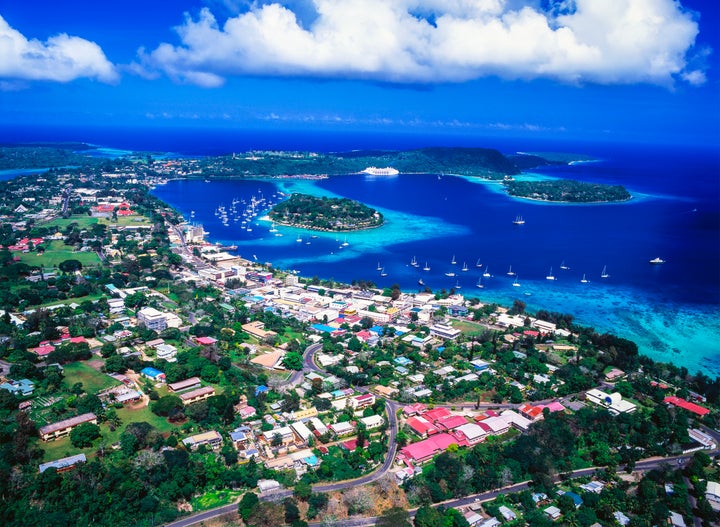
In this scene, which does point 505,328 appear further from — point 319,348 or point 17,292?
point 17,292

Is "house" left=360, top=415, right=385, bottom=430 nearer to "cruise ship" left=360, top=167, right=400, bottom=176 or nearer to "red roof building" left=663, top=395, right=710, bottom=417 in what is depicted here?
"red roof building" left=663, top=395, right=710, bottom=417

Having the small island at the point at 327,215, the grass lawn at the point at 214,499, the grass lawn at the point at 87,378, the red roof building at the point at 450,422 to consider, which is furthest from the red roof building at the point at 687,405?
the small island at the point at 327,215

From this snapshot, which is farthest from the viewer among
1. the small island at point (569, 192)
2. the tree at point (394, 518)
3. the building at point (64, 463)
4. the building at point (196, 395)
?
the small island at point (569, 192)

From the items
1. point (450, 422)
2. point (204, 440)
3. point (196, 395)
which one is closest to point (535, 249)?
point (450, 422)

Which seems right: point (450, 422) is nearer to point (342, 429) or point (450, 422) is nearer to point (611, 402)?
point (342, 429)

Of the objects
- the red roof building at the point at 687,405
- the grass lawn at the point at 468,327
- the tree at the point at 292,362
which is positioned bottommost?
the red roof building at the point at 687,405

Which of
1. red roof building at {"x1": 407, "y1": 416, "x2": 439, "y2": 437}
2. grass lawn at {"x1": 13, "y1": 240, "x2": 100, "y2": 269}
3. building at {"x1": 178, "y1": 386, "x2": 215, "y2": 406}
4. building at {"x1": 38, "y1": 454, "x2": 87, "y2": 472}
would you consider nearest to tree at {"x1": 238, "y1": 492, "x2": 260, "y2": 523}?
building at {"x1": 38, "y1": 454, "x2": 87, "y2": 472}

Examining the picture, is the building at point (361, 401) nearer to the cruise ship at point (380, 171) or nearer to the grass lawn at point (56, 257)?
the grass lawn at point (56, 257)
